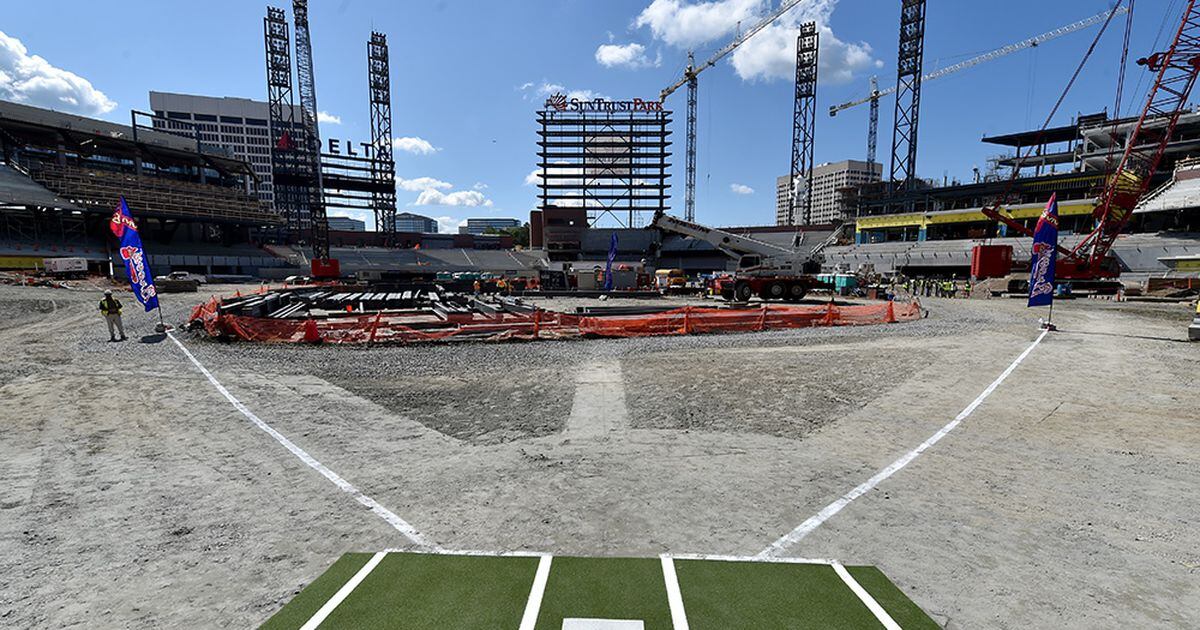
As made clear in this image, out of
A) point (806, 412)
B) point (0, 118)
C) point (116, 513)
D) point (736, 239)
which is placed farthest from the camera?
point (0, 118)

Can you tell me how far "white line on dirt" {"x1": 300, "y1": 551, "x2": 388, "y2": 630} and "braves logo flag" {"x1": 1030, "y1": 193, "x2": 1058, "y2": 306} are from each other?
19.6 m

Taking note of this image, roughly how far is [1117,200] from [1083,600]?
47632 millimetres

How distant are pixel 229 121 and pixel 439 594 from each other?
17843 centimetres

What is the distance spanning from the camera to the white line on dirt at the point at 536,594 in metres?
3.01

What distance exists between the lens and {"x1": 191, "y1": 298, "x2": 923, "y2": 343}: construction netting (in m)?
14.8

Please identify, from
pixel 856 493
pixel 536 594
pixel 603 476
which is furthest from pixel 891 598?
pixel 603 476

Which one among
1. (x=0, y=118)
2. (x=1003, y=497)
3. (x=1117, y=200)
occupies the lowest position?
(x=1003, y=497)

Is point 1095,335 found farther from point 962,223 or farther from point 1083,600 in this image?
point 962,223

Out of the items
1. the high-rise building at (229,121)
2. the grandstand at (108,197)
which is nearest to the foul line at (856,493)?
the grandstand at (108,197)

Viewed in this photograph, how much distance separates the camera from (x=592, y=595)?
3273mm

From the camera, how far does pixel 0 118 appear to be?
50.7 meters

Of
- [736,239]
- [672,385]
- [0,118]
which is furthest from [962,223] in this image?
[0,118]

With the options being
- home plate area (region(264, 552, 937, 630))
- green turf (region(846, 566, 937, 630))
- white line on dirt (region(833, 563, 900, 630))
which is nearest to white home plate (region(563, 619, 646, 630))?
home plate area (region(264, 552, 937, 630))

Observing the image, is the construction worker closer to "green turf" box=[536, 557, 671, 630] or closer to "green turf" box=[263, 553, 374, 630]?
"green turf" box=[263, 553, 374, 630]
